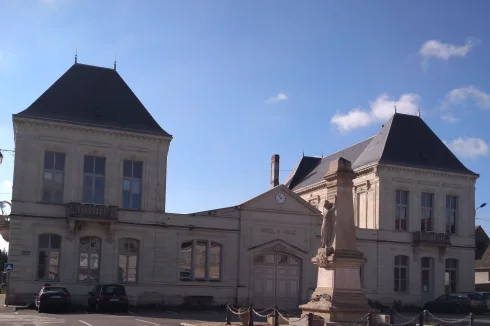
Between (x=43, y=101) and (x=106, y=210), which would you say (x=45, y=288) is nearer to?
(x=106, y=210)

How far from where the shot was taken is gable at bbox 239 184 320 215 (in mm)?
38219

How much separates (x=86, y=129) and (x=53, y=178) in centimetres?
312

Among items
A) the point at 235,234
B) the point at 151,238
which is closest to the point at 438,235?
the point at 235,234

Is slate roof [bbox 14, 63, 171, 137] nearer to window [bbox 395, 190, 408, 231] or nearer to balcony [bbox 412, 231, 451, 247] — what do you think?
window [bbox 395, 190, 408, 231]

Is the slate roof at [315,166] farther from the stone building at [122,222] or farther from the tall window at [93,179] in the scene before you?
the tall window at [93,179]

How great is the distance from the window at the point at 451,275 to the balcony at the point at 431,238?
2020 millimetres

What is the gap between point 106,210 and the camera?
34.5 metres

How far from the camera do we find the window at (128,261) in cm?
3538

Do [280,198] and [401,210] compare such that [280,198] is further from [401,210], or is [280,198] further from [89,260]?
[89,260]

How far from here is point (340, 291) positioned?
62.4ft

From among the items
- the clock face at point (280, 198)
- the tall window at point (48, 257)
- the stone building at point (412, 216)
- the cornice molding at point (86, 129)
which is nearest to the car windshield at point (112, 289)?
the tall window at point (48, 257)

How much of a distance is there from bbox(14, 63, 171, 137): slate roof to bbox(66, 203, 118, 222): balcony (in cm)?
451

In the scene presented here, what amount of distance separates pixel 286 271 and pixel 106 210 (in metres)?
11.2

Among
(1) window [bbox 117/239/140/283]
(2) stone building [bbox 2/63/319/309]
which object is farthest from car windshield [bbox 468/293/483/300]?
(1) window [bbox 117/239/140/283]
